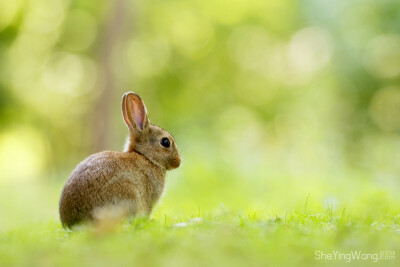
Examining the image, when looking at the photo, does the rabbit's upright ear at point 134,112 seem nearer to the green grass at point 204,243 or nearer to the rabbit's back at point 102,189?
the rabbit's back at point 102,189

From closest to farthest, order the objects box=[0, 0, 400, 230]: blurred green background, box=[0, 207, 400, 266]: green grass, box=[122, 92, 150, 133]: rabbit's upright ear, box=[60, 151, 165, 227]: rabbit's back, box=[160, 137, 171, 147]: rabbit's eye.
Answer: box=[0, 207, 400, 266]: green grass
box=[60, 151, 165, 227]: rabbit's back
box=[122, 92, 150, 133]: rabbit's upright ear
box=[160, 137, 171, 147]: rabbit's eye
box=[0, 0, 400, 230]: blurred green background

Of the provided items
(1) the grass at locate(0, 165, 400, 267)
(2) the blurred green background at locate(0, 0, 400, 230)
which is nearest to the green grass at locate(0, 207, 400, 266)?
(1) the grass at locate(0, 165, 400, 267)

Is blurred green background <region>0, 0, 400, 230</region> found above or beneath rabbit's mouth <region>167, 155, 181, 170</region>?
above

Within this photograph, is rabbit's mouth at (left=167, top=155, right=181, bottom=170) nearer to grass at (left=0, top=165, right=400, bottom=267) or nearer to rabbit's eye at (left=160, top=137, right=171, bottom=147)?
rabbit's eye at (left=160, top=137, right=171, bottom=147)

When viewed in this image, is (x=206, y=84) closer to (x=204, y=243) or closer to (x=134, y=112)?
(x=134, y=112)

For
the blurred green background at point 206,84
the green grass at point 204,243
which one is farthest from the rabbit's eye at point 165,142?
the blurred green background at point 206,84

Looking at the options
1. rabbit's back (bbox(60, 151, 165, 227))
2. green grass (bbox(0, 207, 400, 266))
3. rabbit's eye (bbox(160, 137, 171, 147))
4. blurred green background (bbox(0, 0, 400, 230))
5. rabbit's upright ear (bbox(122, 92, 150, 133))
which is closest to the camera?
green grass (bbox(0, 207, 400, 266))
